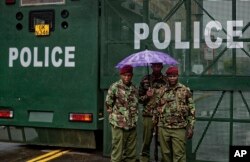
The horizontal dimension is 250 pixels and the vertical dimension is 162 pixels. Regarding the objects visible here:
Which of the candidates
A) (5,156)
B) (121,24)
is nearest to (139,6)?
(121,24)

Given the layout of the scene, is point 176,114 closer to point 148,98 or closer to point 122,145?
point 148,98

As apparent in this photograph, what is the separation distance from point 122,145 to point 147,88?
89 centimetres

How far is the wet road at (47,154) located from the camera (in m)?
8.52

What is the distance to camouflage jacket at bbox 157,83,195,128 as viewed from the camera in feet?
21.8

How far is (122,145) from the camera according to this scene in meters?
7.01

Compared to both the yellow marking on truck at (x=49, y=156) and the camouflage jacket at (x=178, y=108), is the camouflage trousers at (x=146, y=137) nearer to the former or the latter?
the camouflage jacket at (x=178, y=108)

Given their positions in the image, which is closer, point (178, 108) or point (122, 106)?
point (178, 108)

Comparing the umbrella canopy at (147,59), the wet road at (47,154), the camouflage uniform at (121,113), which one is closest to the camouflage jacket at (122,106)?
the camouflage uniform at (121,113)

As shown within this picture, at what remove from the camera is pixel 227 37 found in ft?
24.9

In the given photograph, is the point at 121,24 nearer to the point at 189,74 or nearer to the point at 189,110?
the point at 189,74

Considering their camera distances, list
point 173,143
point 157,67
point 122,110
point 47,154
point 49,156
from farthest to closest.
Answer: point 47,154 → point 49,156 → point 157,67 → point 122,110 → point 173,143

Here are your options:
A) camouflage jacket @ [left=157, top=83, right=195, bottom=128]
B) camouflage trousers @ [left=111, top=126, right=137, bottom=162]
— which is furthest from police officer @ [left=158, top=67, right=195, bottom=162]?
camouflage trousers @ [left=111, top=126, right=137, bottom=162]

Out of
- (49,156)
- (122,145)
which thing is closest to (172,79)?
(122,145)

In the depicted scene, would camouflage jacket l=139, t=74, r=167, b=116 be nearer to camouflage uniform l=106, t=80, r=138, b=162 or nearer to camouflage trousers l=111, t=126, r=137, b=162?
camouflage uniform l=106, t=80, r=138, b=162
